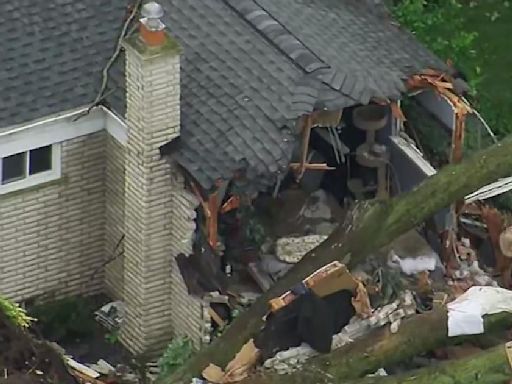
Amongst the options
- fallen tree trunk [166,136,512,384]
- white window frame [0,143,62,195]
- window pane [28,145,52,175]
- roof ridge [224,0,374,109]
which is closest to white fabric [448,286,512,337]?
fallen tree trunk [166,136,512,384]

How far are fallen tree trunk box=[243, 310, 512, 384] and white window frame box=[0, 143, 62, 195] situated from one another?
3.92m

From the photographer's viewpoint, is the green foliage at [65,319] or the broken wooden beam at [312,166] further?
the green foliage at [65,319]

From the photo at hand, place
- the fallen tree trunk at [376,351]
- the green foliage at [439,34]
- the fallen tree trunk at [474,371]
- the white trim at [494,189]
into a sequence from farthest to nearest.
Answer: the green foliage at [439,34]
the white trim at [494,189]
the fallen tree trunk at [376,351]
the fallen tree trunk at [474,371]

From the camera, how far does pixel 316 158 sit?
96.7 ft

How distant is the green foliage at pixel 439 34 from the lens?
111 feet

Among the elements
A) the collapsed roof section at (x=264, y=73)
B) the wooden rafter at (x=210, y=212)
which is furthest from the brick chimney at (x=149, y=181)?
the wooden rafter at (x=210, y=212)

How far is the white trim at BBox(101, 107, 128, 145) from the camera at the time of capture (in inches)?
1116

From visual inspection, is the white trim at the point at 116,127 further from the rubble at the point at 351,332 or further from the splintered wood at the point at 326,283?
the rubble at the point at 351,332

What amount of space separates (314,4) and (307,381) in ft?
19.1

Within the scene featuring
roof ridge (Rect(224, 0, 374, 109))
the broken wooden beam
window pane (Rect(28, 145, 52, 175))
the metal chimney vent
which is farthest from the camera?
the broken wooden beam

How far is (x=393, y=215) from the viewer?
27906mm

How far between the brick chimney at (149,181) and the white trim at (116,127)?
236mm

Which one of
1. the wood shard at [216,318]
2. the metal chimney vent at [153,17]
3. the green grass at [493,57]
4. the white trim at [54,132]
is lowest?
the green grass at [493,57]

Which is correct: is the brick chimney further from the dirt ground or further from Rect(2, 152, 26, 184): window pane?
the dirt ground
